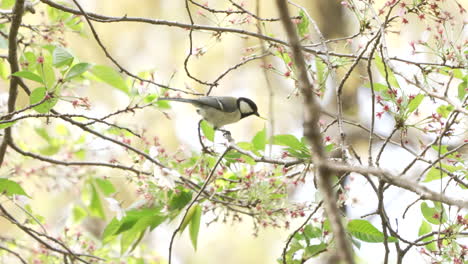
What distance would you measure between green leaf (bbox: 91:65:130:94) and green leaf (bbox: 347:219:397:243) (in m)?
0.94

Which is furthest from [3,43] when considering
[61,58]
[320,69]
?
[320,69]

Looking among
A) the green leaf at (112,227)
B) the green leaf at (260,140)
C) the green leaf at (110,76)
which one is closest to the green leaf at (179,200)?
the green leaf at (112,227)

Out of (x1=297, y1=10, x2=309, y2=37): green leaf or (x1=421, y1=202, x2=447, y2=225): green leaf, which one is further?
(x1=297, y1=10, x2=309, y2=37): green leaf

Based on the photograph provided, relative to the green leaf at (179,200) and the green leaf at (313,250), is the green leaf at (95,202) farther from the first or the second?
the green leaf at (313,250)

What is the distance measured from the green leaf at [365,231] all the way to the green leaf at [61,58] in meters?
0.89

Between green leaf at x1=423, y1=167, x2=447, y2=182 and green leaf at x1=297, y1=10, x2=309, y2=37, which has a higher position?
green leaf at x1=297, y1=10, x2=309, y2=37

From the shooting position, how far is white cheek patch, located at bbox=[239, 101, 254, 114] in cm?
290

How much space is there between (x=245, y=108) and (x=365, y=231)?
1.49 metres

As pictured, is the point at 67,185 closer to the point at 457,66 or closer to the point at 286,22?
the point at 457,66

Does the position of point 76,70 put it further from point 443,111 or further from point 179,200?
point 443,111

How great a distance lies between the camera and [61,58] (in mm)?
1697

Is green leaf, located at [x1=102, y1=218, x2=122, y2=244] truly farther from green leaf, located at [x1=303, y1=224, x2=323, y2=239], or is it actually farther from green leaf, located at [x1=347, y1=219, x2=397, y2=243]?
green leaf, located at [x1=347, y1=219, x2=397, y2=243]

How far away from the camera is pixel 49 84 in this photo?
166 cm

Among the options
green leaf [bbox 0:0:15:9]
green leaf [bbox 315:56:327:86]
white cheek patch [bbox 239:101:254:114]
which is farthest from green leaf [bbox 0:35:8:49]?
white cheek patch [bbox 239:101:254:114]
